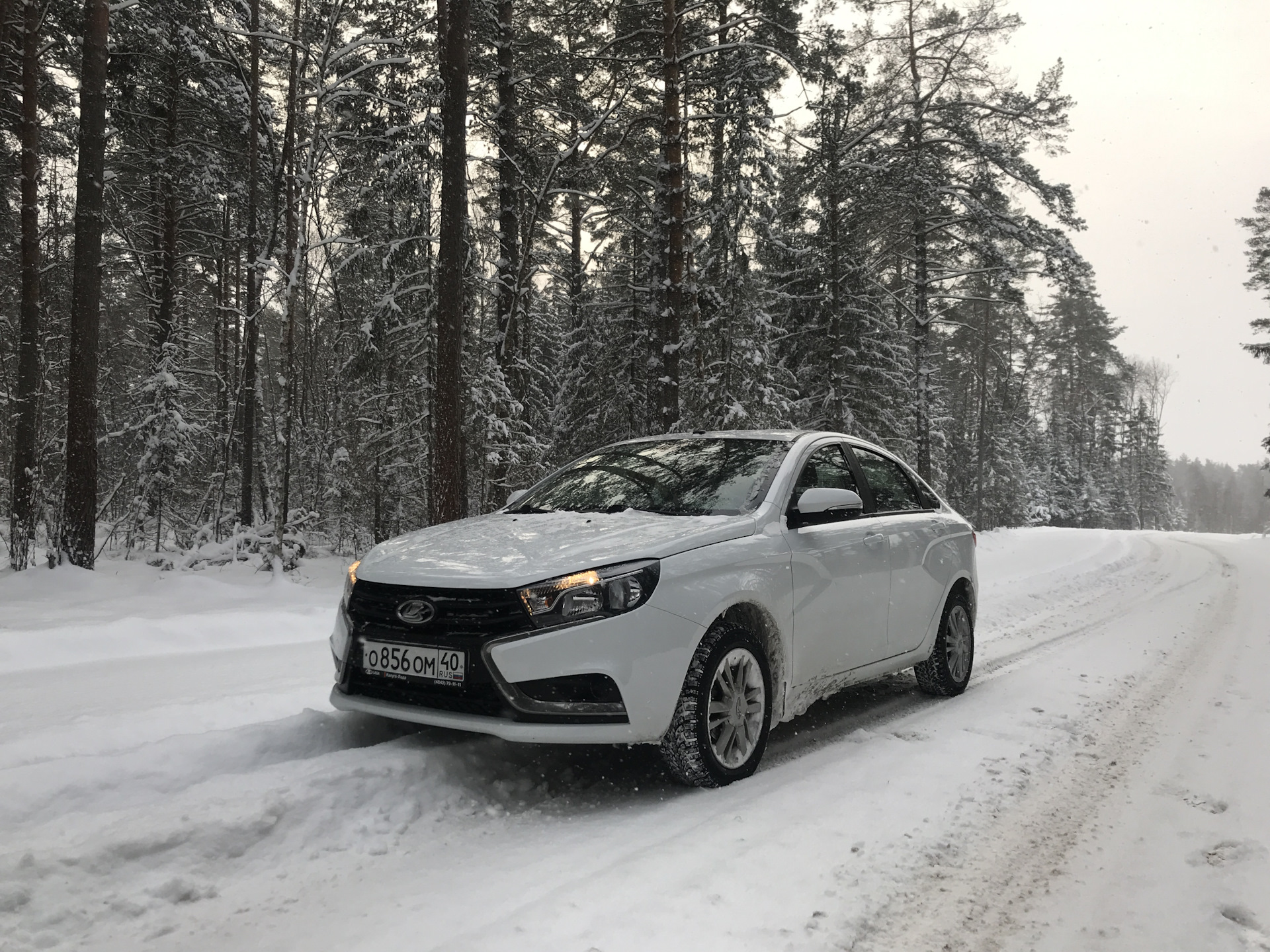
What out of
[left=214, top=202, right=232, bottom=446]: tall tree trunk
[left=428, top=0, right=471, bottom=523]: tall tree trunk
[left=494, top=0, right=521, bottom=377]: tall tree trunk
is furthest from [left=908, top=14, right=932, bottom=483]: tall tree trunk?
[left=214, top=202, right=232, bottom=446]: tall tree trunk

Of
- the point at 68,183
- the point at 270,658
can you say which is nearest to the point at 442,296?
the point at 270,658

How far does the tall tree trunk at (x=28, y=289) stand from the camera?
38.4ft

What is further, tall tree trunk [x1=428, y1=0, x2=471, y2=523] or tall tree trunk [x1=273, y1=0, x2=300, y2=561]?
tall tree trunk [x1=273, y1=0, x2=300, y2=561]

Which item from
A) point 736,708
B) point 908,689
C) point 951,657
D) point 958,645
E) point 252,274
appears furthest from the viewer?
point 252,274

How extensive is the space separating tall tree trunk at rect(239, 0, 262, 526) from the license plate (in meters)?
10.3

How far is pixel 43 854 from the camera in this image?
265 centimetres

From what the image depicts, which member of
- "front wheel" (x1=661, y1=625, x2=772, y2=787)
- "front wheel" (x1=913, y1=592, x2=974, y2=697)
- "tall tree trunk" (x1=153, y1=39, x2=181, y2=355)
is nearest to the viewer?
"front wheel" (x1=661, y1=625, x2=772, y2=787)

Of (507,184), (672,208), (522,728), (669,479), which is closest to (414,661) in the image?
(522,728)

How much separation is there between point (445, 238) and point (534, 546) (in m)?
7.27

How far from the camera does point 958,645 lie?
6.02m

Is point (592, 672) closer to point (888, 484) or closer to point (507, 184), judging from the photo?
point (888, 484)

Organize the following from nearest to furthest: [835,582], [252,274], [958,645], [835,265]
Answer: [835,582], [958,645], [252,274], [835,265]

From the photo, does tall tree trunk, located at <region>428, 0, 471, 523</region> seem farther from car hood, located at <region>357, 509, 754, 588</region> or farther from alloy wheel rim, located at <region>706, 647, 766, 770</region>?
alloy wheel rim, located at <region>706, 647, 766, 770</region>

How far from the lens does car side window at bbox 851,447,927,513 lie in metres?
5.52
